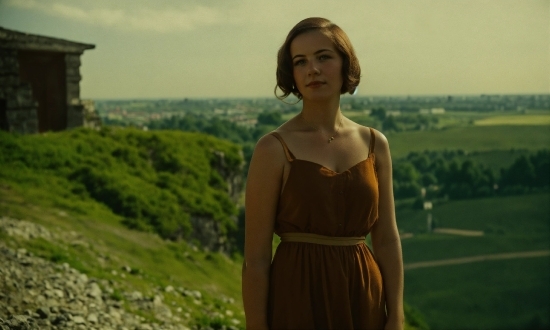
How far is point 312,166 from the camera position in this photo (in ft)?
11.6

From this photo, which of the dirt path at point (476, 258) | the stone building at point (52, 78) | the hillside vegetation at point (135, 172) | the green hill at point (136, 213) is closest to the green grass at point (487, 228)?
the dirt path at point (476, 258)

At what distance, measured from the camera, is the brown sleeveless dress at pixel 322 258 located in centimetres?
351

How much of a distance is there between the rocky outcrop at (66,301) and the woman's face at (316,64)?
389cm

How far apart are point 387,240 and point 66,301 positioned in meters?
4.71

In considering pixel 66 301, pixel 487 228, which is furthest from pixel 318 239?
pixel 487 228

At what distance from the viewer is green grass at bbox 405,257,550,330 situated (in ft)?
99.7

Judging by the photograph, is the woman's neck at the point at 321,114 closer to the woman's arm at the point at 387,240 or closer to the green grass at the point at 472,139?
the woman's arm at the point at 387,240

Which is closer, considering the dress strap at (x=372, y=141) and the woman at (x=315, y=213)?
the woman at (x=315, y=213)

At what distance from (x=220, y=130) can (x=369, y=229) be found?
3308 centimetres

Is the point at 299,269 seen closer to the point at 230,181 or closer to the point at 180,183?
the point at 180,183

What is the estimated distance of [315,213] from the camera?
3504mm

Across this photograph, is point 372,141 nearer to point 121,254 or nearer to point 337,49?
point 337,49

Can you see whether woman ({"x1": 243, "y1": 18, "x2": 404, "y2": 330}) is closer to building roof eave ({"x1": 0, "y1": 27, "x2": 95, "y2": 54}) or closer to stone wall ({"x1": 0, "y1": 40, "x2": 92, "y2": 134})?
stone wall ({"x1": 0, "y1": 40, "x2": 92, "y2": 134})

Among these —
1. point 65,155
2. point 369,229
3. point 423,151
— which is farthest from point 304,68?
point 423,151
